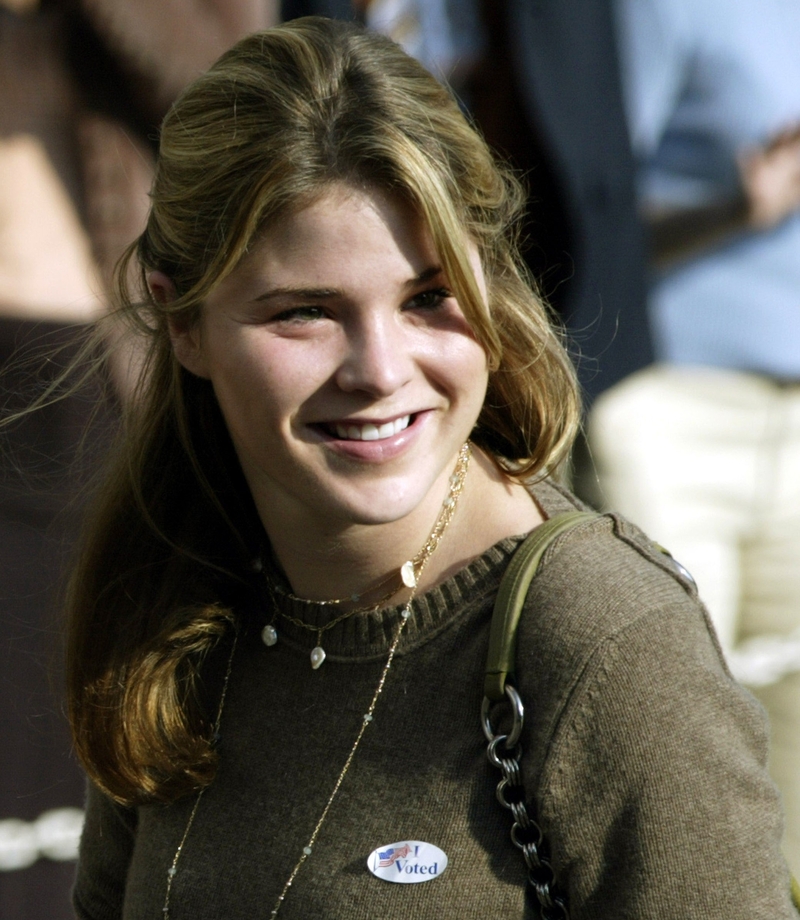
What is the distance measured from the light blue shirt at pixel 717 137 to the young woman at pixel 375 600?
5.32 feet

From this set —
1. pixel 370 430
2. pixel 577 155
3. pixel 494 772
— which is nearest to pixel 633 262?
pixel 577 155

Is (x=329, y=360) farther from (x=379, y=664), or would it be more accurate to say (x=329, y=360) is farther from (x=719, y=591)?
(x=719, y=591)

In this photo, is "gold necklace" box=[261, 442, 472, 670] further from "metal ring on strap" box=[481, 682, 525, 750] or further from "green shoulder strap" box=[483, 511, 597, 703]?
"metal ring on strap" box=[481, 682, 525, 750]

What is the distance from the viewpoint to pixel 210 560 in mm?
1989

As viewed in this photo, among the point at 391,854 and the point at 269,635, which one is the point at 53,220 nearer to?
the point at 269,635

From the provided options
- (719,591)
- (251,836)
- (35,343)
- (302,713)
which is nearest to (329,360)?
(302,713)

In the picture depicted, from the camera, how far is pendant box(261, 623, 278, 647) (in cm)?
184

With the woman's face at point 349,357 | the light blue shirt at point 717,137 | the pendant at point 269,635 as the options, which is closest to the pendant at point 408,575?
the woman's face at point 349,357

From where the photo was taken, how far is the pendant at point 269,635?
1843 millimetres

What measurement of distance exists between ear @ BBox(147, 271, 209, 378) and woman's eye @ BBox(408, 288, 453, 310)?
1.10ft

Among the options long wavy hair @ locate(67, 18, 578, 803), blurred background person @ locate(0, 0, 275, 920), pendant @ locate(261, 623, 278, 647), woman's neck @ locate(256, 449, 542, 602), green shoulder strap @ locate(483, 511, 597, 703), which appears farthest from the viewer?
blurred background person @ locate(0, 0, 275, 920)

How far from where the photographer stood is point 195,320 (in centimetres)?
176

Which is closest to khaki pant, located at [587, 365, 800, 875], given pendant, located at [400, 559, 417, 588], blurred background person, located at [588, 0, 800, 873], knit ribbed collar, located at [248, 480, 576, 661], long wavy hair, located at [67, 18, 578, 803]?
blurred background person, located at [588, 0, 800, 873]

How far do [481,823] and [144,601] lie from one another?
2.35 feet
